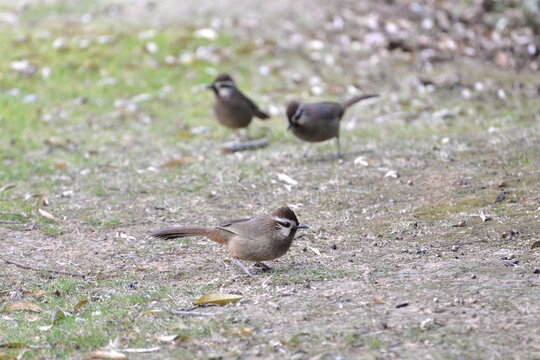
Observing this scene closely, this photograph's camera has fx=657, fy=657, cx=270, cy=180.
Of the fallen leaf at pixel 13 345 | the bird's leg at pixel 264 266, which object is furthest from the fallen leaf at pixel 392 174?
the fallen leaf at pixel 13 345

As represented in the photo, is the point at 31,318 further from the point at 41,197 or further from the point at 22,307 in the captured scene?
the point at 41,197

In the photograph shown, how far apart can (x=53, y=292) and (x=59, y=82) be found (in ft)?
24.4

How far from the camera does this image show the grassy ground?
3.93m

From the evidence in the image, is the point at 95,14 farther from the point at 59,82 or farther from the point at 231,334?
the point at 231,334

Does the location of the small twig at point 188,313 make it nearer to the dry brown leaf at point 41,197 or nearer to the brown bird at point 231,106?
the dry brown leaf at point 41,197

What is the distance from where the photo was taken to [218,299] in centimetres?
443

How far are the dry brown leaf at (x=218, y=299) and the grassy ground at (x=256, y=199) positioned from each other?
3.3 inches

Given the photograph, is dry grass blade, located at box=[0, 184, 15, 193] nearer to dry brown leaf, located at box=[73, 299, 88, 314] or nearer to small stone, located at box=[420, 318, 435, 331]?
dry brown leaf, located at box=[73, 299, 88, 314]

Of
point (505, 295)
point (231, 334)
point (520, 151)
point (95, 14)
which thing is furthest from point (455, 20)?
point (231, 334)

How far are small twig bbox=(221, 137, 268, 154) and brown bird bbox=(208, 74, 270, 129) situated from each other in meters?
0.32

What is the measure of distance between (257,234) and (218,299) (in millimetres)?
700

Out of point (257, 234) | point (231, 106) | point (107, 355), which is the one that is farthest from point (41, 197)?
point (107, 355)

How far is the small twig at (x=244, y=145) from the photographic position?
8625 mm

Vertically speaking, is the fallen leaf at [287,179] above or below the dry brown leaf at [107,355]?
below
